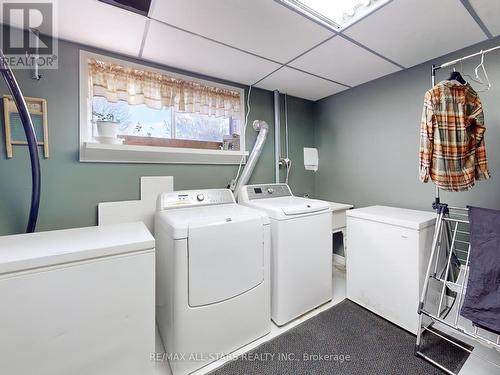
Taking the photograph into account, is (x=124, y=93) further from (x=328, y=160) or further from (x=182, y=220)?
(x=328, y=160)

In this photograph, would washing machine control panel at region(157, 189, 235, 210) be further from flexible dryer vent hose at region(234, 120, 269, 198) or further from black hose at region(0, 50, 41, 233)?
black hose at region(0, 50, 41, 233)

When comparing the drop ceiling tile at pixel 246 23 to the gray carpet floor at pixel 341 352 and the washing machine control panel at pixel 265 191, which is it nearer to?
the washing machine control panel at pixel 265 191

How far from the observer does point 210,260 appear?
137cm

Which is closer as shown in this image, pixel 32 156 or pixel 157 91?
pixel 32 156

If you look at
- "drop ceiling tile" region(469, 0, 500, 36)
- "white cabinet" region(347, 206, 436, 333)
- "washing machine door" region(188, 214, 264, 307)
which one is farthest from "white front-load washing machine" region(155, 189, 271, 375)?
"drop ceiling tile" region(469, 0, 500, 36)

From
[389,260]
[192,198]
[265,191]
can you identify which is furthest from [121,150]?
[389,260]

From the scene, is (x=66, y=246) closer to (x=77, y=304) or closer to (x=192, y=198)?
(x=77, y=304)

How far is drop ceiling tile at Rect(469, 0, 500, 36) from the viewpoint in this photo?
1302 millimetres

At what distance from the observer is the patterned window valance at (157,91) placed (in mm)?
1846

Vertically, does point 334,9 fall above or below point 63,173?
above

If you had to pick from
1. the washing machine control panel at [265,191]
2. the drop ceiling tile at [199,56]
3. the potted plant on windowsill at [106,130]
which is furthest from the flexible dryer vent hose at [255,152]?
the potted plant on windowsill at [106,130]

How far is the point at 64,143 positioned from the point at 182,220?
3.79ft

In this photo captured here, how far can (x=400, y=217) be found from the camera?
178 cm

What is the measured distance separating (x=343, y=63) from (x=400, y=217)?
1427mm
